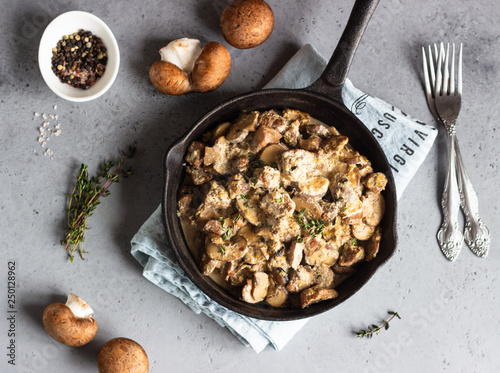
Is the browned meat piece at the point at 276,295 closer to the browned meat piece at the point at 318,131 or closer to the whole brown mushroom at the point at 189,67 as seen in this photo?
the browned meat piece at the point at 318,131

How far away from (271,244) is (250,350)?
880 millimetres

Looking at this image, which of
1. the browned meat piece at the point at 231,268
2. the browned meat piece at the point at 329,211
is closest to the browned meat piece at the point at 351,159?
the browned meat piece at the point at 329,211

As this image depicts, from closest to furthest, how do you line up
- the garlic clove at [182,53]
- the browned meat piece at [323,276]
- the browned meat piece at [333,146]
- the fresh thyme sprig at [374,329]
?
the browned meat piece at [333,146], the browned meat piece at [323,276], the garlic clove at [182,53], the fresh thyme sprig at [374,329]

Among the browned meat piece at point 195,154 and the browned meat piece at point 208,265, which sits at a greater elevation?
the browned meat piece at point 195,154

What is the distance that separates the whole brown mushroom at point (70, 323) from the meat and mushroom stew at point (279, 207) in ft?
2.48

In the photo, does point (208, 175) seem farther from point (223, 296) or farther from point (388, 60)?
point (388, 60)

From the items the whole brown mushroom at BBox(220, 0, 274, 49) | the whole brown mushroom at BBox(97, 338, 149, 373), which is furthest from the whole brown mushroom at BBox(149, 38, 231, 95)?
the whole brown mushroom at BBox(97, 338, 149, 373)

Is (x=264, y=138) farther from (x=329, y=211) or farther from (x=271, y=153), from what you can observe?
(x=329, y=211)

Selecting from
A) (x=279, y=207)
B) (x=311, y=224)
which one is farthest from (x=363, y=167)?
(x=279, y=207)

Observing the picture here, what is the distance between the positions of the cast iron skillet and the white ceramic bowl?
62cm

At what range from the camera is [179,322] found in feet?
10.0

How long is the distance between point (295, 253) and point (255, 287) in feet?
0.94

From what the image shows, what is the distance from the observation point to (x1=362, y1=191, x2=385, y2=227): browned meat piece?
270 cm

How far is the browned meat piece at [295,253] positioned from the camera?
2604 mm
